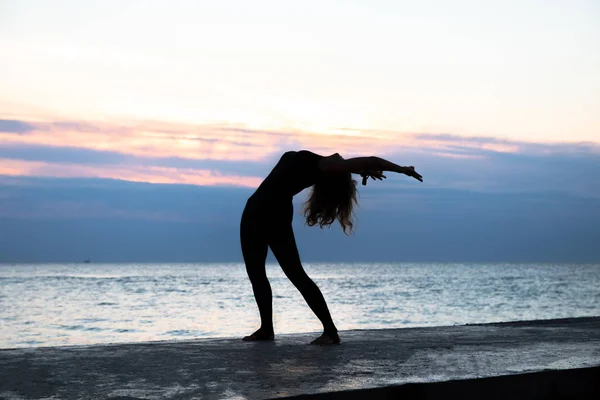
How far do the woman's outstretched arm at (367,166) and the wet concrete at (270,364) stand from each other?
129cm

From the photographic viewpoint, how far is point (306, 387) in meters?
3.67

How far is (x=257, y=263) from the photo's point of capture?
674cm

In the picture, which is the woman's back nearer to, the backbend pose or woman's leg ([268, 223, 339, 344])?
the backbend pose

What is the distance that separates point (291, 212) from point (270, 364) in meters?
2.15

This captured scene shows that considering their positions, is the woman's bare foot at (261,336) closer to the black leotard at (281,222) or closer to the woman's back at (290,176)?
the black leotard at (281,222)

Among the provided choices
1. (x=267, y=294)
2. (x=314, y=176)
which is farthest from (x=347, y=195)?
(x=267, y=294)

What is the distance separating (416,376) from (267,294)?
9.75 ft

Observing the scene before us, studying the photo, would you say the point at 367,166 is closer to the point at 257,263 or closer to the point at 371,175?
the point at 371,175

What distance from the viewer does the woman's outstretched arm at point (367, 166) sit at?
598cm

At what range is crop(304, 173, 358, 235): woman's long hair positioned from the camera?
651 centimetres

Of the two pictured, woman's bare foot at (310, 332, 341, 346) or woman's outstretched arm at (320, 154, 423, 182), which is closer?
woman's outstretched arm at (320, 154, 423, 182)

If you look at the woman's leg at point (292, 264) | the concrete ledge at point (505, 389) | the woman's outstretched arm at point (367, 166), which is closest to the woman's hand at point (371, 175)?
the woman's outstretched arm at point (367, 166)

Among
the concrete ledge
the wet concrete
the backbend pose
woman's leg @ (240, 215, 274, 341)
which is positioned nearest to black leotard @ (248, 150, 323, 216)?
the backbend pose

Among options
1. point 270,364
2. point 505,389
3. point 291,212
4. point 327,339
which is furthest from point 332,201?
point 505,389
